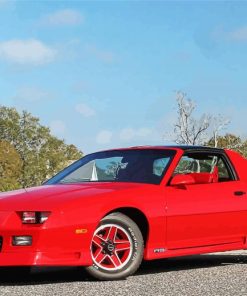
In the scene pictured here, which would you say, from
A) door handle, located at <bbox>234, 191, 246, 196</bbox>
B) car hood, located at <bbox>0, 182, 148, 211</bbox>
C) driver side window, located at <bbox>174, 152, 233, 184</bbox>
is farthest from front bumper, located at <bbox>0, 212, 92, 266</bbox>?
door handle, located at <bbox>234, 191, 246, 196</bbox>

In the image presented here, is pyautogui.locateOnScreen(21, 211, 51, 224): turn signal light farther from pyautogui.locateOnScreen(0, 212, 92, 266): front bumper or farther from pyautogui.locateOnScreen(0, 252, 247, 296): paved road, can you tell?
pyautogui.locateOnScreen(0, 252, 247, 296): paved road

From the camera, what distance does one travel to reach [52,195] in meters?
6.19

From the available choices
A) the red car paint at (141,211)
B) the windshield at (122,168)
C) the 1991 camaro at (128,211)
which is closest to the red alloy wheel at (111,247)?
the 1991 camaro at (128,211)

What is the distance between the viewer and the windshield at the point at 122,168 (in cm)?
700

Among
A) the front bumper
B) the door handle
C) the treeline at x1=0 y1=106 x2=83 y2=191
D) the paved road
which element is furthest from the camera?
the treeline at x1=0 y1=106 x2=83 y2=191

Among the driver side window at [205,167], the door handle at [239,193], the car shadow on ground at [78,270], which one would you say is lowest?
the car shadow on ground at [78,270]

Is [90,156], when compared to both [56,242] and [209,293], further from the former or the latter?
[209,293]

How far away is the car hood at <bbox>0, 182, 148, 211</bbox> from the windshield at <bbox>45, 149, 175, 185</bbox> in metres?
0.30

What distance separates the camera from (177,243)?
22.0 feet

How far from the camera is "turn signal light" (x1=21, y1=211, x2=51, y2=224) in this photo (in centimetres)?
584

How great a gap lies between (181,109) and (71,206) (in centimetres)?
3664

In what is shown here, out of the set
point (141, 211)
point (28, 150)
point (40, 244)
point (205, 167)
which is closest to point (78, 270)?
point (141, 211)

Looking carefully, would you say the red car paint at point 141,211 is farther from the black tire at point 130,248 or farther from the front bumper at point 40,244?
the black tire at point 130,248

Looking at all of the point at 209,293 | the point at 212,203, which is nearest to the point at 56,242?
the point at 209,293
